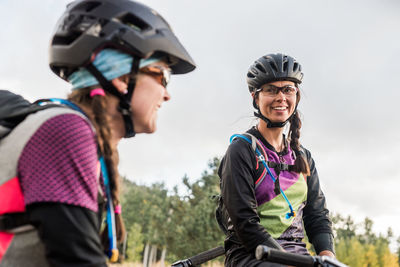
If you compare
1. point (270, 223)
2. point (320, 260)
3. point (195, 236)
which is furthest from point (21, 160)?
point (195, 236)

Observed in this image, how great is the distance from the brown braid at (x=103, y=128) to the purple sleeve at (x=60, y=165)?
7.8 inches

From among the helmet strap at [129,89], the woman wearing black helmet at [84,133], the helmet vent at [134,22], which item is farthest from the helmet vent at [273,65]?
the helmet strap at [129,89]

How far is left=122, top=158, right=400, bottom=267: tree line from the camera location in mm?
29172

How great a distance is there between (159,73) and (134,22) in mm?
330

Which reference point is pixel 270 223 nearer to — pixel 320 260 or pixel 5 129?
pixel 320 260

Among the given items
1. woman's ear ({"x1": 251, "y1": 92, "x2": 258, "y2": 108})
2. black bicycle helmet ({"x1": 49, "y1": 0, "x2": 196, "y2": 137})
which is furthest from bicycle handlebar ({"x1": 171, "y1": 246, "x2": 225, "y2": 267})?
black bicycle helmet ({"x1": 49, "y1": 0, "x2": 196, "y2": 137})

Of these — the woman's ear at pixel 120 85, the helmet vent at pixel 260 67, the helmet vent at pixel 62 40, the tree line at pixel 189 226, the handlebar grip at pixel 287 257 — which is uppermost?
the helmet vent at pixel 260 67

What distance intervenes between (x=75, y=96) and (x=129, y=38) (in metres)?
0.43

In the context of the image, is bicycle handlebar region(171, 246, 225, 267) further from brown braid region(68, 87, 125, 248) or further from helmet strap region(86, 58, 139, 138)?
helmet strap region(86, 58, 139, 138)

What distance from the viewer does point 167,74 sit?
2.53 meters

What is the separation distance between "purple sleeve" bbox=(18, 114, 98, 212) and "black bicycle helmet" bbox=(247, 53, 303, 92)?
3.30 meters

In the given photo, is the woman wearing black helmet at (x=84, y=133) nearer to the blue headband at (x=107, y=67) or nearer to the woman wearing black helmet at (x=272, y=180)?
the blue headband at (x=107, y=67)

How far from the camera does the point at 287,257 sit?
9.70ft

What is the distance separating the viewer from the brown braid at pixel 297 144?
14.7 feet
